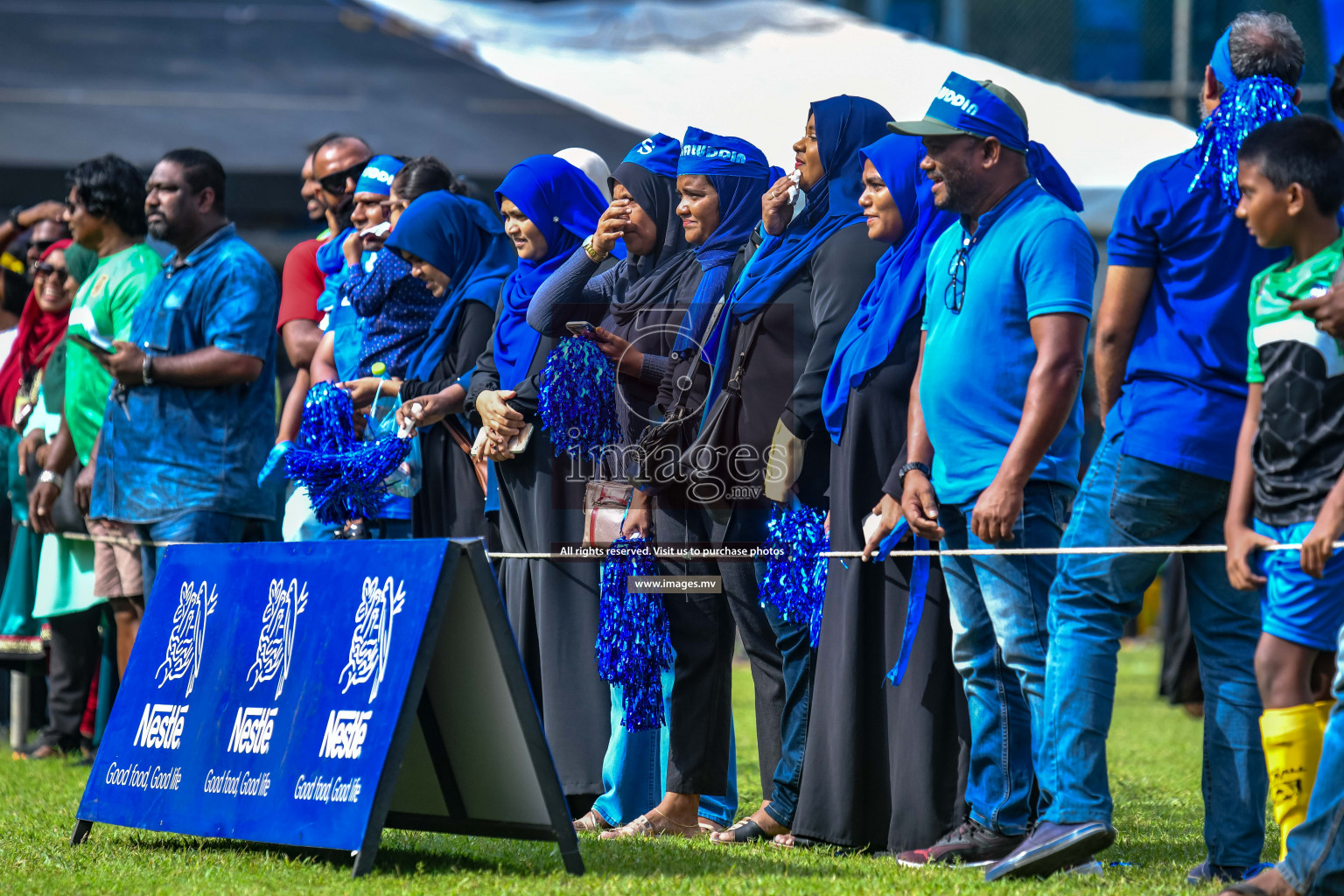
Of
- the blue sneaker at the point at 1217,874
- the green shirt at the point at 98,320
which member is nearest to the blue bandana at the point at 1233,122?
the blue sneaker at the point at 1217,874

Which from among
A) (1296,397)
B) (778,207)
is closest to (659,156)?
(778,207)

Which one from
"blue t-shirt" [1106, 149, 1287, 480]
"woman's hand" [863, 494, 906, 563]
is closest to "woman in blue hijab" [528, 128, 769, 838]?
"woman's hand" [863, 494, 906, 563]

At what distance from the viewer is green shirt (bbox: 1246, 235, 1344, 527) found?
366 cm

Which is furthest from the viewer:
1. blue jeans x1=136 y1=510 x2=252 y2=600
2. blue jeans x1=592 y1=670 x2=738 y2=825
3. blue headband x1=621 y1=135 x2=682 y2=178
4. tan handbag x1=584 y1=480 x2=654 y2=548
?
blue jeans x1=136 y1=510 x2=252 y2=600

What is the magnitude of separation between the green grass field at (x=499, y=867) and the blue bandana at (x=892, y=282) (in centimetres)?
132

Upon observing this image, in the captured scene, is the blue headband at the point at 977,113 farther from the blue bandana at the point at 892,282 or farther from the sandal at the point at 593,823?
the sandal at the point at 593,823

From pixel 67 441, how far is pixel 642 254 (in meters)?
3.33

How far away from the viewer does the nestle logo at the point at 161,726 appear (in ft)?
16.1

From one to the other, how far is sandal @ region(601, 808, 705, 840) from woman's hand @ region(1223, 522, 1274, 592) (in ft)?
6.76

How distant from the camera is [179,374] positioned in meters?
6.75

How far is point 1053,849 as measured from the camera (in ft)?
13.4

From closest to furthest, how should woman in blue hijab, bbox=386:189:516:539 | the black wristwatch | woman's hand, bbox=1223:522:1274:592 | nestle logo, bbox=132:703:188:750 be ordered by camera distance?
woman's hand, bbox=1223:522:1274:592 < the black wristwatch < nestle logo, bbox=132:703:188:750 < woman in blue hijab, bbox=386:189:516:539

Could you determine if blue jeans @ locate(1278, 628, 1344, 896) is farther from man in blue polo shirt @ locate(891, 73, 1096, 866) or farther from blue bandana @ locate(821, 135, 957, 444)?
blue bandana @ locate(821, 135, 957, 444)

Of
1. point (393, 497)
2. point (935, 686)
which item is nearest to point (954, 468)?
point (935, 686)
